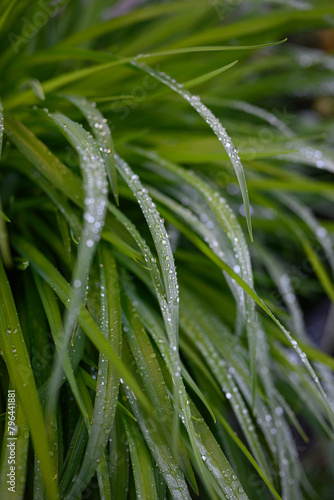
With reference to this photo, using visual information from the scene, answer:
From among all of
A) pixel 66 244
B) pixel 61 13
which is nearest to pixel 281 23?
pixel 61 13

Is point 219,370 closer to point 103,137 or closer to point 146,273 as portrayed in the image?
point 146,273

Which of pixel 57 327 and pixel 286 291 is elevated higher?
pixel 286 291

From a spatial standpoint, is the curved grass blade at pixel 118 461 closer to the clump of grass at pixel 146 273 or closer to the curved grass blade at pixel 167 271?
the clump of grass at pixel 146 273

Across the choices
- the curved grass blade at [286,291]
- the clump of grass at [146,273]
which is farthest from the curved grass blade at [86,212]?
the curved grass blade at [286,291]

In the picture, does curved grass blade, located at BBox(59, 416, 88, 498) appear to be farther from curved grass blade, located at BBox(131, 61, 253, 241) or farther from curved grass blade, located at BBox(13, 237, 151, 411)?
curved grass blade, located at BBox(131, 61, 253, 241)

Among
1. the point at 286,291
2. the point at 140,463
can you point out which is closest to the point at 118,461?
the point at 140,463

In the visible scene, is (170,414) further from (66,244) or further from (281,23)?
(281,23)

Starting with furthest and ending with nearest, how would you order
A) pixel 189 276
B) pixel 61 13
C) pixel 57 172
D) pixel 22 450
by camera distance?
pixel 61 13
pixel 189 276
pixel 57 172
pixel 22 450
